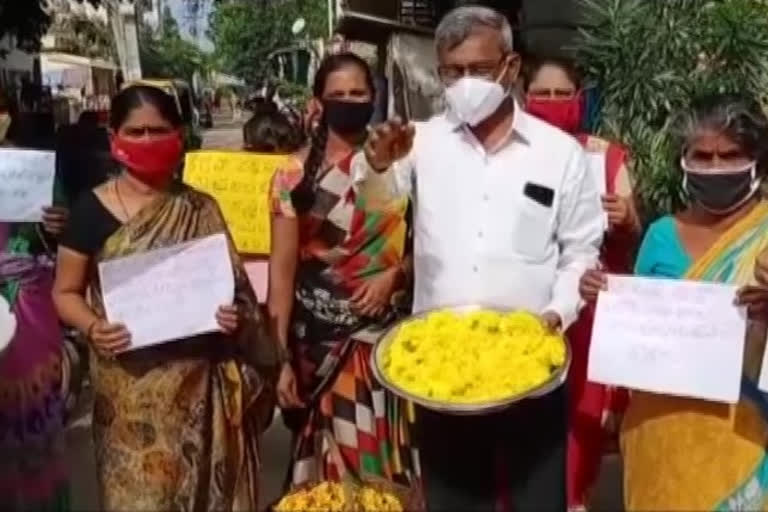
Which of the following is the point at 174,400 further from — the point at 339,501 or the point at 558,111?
the point at 558,111

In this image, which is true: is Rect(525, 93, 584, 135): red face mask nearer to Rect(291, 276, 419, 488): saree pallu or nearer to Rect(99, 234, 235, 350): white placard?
Rect(291, 276, 419, 488): saree pallu

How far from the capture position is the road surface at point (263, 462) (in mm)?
5121

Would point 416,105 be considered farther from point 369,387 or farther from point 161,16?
point 369,387

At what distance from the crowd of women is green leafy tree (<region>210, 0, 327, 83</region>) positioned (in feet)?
7.26

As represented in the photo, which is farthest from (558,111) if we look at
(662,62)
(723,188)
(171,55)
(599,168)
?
(171,55)

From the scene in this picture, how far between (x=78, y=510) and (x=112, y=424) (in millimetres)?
1449

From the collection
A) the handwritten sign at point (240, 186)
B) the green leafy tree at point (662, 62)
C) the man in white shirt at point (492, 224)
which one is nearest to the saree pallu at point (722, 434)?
the man in white shirt at point (492, 224)

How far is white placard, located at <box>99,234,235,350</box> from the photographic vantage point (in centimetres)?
366

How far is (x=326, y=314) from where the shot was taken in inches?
161

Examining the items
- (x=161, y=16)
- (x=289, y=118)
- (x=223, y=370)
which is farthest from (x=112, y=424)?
(x=161, y=16)

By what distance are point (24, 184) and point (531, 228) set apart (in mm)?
1642

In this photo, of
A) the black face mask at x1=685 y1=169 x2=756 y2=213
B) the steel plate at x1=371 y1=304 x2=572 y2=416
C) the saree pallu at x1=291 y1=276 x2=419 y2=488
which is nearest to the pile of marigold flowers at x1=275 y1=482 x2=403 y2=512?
the saree pallu at x1=291 y1=276 x2=419 y2=488

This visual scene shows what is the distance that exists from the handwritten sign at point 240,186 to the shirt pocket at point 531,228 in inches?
65.0

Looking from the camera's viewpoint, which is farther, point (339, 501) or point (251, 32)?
point (251, 32)
